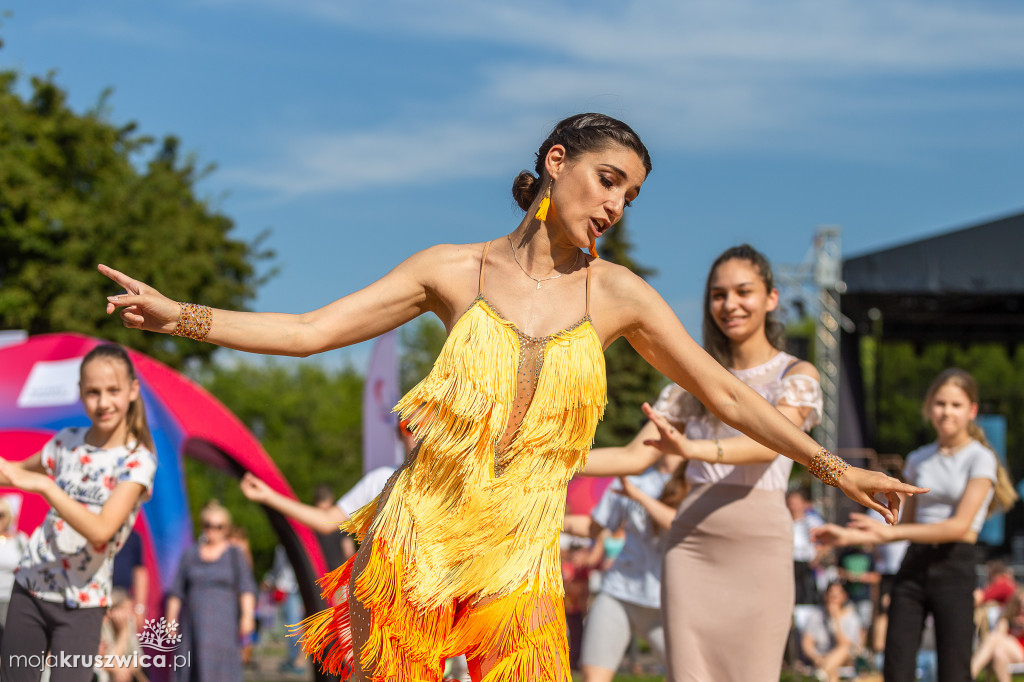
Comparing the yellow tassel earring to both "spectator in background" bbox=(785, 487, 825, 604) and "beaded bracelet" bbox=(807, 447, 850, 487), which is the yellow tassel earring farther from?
"spectator in background" bbox=(785, 487, 825, 604)

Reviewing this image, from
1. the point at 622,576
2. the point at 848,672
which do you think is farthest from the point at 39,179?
the point at 622,576

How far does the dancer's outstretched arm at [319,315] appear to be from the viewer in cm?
282

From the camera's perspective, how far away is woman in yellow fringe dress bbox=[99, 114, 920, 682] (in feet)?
9.23

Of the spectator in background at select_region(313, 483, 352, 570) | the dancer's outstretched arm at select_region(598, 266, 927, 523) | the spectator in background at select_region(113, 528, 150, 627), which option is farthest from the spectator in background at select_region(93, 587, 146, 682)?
the dancer's outstretched arm at select_region(598, 266, 927, 523)

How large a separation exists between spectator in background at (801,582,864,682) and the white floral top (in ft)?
27.5

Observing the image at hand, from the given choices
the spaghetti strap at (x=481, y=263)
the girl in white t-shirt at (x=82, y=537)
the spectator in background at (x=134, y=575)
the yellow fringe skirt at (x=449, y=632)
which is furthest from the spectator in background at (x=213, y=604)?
the spaghetti strap at (x=481, y=263)

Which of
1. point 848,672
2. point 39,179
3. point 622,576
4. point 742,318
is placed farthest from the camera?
point 39,179

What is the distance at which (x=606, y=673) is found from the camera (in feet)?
19.3

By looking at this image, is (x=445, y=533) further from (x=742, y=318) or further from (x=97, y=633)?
(x=97, y=633)

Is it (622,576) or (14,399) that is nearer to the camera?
(622,576)

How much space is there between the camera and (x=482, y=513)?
2836 mm

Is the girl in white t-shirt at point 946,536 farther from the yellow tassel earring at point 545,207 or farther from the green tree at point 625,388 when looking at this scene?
the green tree at point 625,388

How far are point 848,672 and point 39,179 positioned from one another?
1902 centimetres

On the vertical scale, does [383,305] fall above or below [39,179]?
below
